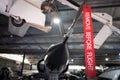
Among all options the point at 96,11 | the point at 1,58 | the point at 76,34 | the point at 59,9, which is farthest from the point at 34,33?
the point at 1,58

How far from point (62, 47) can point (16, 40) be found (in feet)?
24.1

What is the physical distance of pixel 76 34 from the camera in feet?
22.9

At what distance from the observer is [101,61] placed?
15070mm

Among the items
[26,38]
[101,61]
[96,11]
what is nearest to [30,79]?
[96,11]

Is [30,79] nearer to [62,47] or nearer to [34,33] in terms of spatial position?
[62,47]

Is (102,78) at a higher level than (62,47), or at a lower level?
lower

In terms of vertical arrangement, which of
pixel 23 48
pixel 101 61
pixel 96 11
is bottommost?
pixel 101 61

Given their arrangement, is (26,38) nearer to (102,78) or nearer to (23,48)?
(23,48)

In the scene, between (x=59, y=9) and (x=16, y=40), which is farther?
(x=16, y=40)

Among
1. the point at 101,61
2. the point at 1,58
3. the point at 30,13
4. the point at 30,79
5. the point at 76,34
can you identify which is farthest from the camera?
the point at 101,61

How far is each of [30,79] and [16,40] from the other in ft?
18.0

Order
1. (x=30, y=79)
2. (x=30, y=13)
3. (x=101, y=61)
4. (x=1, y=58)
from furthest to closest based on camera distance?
1. (x=101, y=61)
2. (x=1, y=58)
3. (x=30, y=79)
4. (x=30, y=13)

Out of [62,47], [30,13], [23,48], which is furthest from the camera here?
[23,48]

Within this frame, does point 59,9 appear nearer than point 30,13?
No
